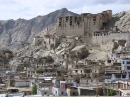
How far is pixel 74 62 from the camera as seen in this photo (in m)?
54.5

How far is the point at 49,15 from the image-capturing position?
168625 mm

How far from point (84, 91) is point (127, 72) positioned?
32.3ft

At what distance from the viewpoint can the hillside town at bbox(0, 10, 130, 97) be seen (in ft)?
105

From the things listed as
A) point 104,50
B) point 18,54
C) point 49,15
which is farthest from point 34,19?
point 104,50

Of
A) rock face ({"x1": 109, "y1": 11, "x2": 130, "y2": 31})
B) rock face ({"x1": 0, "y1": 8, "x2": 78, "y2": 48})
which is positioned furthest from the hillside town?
rock face ({"x1": 0, "y1": 8, "x2": 78, "y2": 48})

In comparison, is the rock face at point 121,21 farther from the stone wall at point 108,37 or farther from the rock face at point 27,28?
the rock face at point 27,28

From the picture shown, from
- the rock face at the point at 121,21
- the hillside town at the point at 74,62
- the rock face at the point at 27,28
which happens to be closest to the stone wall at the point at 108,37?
the hillside town at the point at 74,62

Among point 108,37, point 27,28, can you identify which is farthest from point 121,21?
point 27,28

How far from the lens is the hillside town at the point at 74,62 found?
32094mm

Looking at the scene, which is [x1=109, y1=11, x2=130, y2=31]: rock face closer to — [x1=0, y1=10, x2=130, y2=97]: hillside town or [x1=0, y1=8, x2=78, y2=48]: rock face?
[x1=0, y1=10, x2=130, y2=97]: hillside town

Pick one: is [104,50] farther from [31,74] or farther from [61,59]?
[31,74]

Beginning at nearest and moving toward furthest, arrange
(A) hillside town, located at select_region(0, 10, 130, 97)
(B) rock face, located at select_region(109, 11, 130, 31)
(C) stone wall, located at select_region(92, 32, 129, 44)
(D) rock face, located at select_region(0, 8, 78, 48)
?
1. (A) hillside town, located at select_region(0, 10, 130, 97)
2. (C) stone wall, located at select_region(92, 32, 129, 44)
3. (B) rock face, located at select_region(109, 11, 130, 31)
4. (D) rock face, located at select_region(0, 8, 78, 48)

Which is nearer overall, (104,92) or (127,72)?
(104,92)

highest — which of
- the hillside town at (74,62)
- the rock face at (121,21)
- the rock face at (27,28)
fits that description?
the rock face at (27,28)
